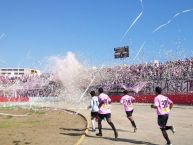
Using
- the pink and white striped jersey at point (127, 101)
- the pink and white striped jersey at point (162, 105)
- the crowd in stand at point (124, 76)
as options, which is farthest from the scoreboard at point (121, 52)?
the pink and white striped jersey at point (162, 105)

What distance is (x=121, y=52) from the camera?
69625 millimetres

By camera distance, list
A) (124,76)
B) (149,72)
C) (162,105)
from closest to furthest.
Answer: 1. (162,105)
2. (149,72)
3. (124,76)

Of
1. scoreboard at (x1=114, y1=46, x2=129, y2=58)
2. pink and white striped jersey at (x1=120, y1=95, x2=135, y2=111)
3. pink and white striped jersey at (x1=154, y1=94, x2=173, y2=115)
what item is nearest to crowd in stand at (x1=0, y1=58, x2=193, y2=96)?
scoreboard at (x1=114, y1=46, x2=129, y2=58)

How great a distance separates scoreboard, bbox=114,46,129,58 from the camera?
69.6 m

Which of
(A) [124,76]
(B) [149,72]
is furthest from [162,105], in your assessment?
(A) [124,76]

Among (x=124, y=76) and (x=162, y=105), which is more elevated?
(x=124, y=76)

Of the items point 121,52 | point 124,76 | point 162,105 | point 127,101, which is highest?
point 121,52

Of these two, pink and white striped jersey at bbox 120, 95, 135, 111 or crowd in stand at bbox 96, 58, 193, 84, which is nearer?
pink and white striped jersey at bbox 120, 95, 135, 111

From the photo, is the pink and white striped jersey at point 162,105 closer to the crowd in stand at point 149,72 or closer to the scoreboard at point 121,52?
the crowd in stand at point 149,72

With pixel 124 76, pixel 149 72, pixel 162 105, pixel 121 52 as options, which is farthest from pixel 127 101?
pixel 121 52

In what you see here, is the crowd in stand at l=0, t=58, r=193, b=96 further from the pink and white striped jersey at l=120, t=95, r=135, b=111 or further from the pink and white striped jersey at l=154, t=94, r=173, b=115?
the pink and white striped jersey at l=154, t=94, r=173, b=115

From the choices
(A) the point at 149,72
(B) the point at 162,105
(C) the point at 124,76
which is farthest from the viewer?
(C) the point at 124,76

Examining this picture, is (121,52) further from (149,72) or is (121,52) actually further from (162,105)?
(162,105)

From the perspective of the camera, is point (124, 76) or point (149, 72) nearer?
point (149, 72)
